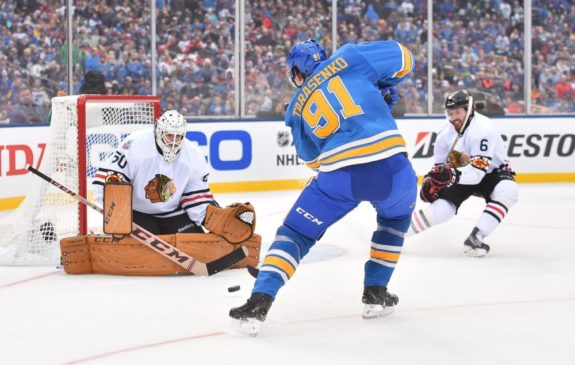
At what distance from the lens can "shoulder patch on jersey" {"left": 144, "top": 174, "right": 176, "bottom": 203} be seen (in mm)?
4746

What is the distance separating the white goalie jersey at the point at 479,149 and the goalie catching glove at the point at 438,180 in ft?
0.28

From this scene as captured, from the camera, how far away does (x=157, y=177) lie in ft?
15.5

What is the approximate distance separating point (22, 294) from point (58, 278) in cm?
38

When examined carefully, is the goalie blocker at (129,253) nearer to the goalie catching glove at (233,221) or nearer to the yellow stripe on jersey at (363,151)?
the goalie catching glove at (233,221)

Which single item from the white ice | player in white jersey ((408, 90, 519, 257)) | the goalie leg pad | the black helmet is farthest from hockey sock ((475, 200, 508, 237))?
the goalie leg pad

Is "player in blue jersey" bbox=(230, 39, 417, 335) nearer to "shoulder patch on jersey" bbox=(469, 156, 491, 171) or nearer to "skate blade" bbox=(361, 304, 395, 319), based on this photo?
"skate blade" bbox=(361, 304, 395, 319)

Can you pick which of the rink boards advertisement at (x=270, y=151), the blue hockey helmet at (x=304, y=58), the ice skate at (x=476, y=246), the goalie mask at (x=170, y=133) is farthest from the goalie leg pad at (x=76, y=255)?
the rink boards advertisement at (x=270, y=151)

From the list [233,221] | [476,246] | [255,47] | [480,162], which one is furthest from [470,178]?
[255,47]

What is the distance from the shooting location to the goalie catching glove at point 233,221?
4543 mm

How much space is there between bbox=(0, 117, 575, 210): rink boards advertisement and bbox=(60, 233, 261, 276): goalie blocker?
115 inches

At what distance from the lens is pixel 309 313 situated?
12.3 feet

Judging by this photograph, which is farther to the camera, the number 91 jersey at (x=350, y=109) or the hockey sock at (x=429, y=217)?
the hockey sock at (x=429, y=217)

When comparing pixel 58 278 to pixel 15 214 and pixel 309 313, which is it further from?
pixel 309 313

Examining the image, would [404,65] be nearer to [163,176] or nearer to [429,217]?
[163,176]
